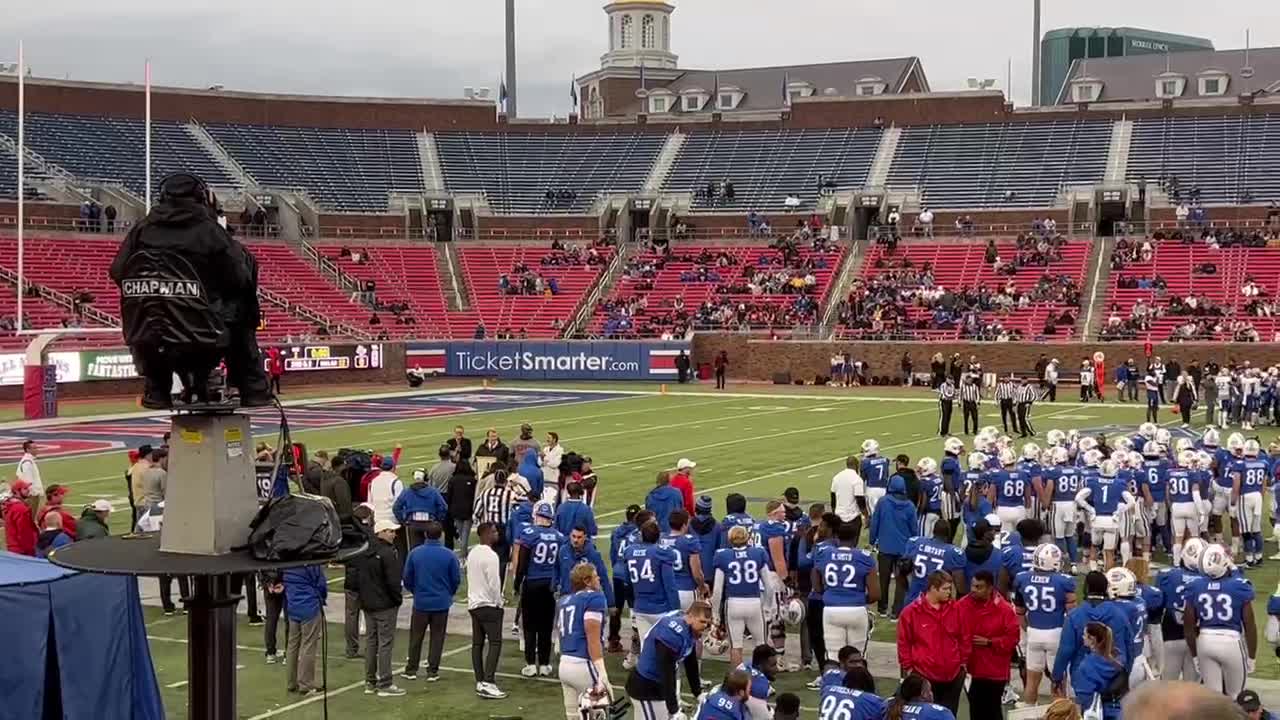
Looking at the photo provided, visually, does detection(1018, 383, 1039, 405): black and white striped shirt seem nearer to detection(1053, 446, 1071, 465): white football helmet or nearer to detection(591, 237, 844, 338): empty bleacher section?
detection(1053, 446, 1071, 465): white football helmet

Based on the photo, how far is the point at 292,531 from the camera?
4.96m

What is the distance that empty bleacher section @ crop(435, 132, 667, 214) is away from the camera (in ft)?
214

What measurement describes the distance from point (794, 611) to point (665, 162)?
54.6 m

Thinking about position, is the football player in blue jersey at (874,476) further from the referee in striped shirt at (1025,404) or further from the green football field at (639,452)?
the referee in striped shirt at (1025,404)

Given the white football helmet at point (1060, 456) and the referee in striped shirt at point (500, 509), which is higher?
the white football helmet at point (1060, 456)

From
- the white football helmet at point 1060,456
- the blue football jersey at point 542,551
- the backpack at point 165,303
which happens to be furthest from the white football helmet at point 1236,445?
the backpack at point 165,303

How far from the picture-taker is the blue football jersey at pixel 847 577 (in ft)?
38.3

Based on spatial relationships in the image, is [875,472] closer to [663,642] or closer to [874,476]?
[874,476]

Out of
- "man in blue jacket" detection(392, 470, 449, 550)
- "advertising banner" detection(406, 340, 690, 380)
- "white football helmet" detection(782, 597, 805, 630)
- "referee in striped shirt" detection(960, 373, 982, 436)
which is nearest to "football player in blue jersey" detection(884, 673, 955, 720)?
"white football helmet" detection(782, 597, 805, 630)

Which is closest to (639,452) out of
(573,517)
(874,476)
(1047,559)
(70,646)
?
(874,476)

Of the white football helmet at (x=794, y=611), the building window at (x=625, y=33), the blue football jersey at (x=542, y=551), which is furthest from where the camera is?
the building window at (x=625, y=33)

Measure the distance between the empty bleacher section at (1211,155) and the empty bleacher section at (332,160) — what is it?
97.1ft

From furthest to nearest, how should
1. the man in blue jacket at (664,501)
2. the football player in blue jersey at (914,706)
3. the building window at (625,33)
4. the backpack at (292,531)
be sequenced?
the building window at (625,33)
the man in blue jacket at (664,501)
the football player in blue jersey at (914,706)
the backpack at (292,531)

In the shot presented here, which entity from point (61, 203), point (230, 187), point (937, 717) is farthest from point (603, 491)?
point (230, 187)
